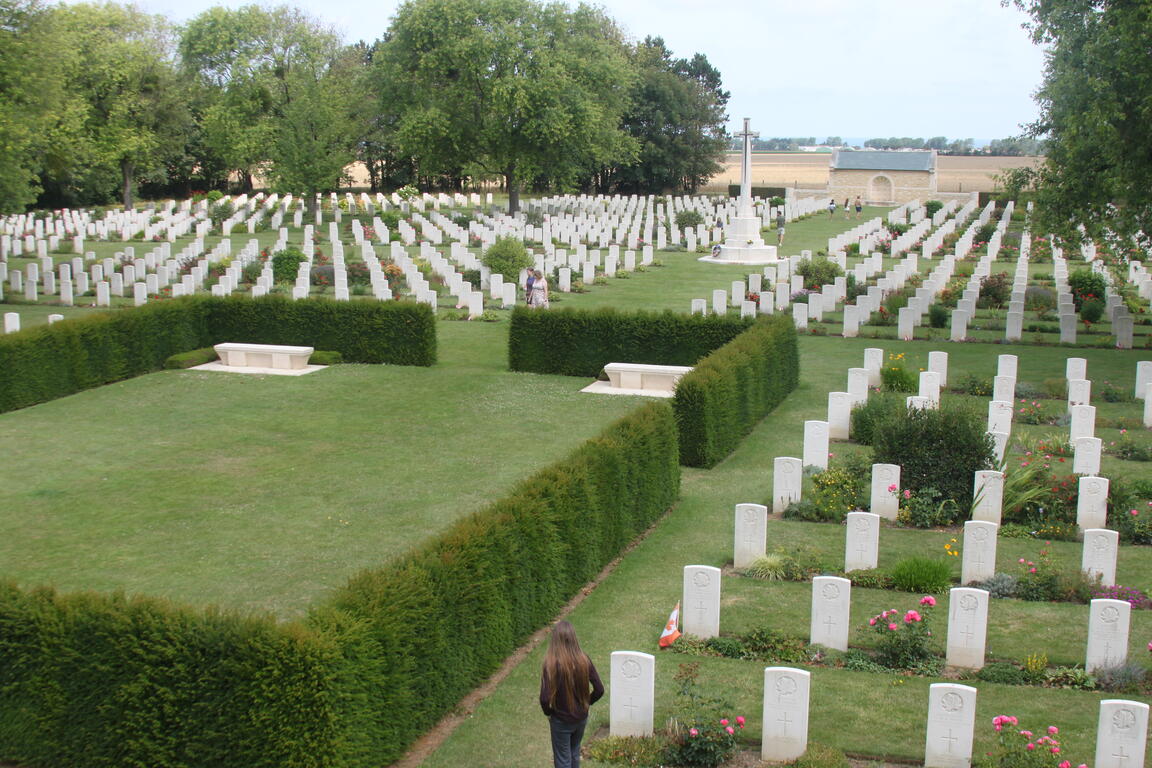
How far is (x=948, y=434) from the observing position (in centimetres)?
1245

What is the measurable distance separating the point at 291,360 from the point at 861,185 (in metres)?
54.4

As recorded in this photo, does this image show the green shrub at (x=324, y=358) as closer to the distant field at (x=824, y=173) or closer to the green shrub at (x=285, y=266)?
the green shrub at (x=285, y=266)

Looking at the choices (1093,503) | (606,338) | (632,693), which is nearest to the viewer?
(632,693)

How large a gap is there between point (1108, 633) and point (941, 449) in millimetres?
4435

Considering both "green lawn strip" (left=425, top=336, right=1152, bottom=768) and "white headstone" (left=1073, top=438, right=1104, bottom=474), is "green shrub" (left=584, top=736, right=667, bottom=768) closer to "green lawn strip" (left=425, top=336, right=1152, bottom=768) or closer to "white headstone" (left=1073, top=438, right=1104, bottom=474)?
"green lawn strip" (left=425, top=336, right=1152, bottom=768)

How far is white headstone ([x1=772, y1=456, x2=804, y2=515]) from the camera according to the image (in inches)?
Result: 490

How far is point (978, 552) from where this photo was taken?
10.2 metres

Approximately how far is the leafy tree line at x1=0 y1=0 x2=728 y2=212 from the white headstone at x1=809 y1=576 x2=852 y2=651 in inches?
1158

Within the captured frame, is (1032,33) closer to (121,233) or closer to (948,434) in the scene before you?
(948,434)

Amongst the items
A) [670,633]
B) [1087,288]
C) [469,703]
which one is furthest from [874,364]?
[469,703]

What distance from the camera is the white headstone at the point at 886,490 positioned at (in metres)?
12.0

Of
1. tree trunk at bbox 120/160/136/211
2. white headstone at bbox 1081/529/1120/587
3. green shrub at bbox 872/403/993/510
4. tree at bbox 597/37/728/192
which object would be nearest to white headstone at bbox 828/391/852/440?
green shrub at bbox 872/403/993/510

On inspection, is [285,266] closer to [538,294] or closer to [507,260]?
[507,260]

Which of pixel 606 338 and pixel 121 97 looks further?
pixel 121 97
